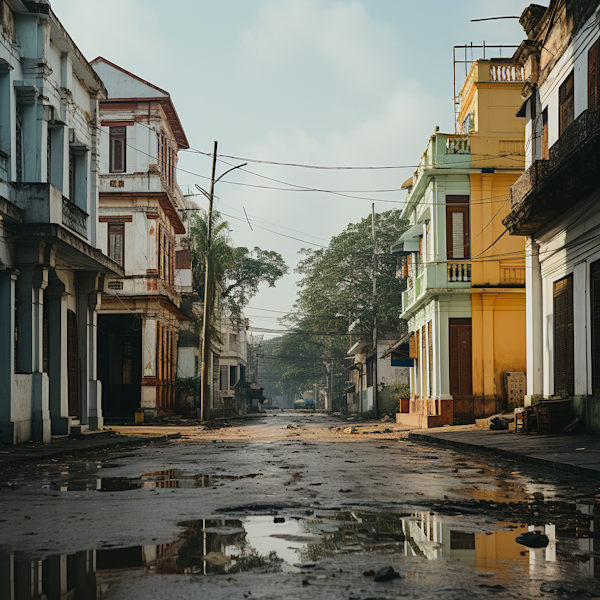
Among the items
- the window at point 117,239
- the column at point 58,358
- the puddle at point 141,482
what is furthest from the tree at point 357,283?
the puddle at point 141,482

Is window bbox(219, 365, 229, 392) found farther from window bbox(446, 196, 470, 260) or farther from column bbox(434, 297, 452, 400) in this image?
window bbox(446, 196, 470, 260)

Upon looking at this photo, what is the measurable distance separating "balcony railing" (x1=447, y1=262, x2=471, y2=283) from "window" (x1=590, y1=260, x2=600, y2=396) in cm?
1026

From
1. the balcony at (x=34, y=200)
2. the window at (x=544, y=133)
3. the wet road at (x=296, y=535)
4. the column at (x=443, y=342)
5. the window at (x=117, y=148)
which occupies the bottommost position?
the wet road at (x=296, y=535)

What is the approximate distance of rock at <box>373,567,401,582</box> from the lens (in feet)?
12.7

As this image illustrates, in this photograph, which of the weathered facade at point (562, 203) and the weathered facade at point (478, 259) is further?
the weathered facade at point (478, 259)

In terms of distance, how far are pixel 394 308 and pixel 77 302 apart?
27829 millimetres

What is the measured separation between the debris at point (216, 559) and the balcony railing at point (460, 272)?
22977mm

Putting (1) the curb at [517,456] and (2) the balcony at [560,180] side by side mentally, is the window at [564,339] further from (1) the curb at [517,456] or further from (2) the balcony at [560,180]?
(1) the curb at [517,456]

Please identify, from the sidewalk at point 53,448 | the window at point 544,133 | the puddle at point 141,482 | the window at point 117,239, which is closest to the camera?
the puddle at point 141,482

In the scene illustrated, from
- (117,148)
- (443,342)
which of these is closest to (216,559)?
(443,342)

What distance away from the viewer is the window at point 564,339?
57.5ft

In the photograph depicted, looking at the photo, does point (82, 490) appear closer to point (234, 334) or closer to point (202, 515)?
point (202, 515)

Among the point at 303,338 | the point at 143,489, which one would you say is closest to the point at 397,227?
the point at 303,338

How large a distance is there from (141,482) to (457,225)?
20.1 metres
